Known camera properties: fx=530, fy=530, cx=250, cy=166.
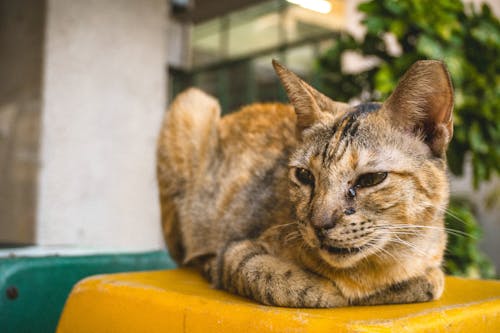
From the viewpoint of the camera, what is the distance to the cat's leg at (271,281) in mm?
1410

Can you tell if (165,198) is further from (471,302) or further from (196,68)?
(196,68)

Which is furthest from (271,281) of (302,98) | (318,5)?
(318,5)

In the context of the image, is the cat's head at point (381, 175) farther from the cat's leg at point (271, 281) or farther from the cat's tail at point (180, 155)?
the cat's tail at point (180, 155)

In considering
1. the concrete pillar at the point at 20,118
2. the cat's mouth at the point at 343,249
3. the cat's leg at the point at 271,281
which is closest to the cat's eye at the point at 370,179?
the cat's mouth at the point at 343,249

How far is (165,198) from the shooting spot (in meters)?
2.40

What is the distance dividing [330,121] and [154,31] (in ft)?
10.2

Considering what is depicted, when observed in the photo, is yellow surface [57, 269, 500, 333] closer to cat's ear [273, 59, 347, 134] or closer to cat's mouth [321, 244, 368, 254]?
cat's mouth [321, 244, 368, 254]

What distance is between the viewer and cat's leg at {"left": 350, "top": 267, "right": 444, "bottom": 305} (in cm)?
152

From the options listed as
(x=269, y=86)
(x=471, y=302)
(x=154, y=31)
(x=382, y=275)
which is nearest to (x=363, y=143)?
(x=382, y=275)

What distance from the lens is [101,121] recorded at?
157 inches

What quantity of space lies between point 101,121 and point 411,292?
3.00 meters

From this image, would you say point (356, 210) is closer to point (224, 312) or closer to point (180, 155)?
point (224, 312)

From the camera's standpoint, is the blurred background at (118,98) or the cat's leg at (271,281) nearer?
the cat's leg at (271,281)

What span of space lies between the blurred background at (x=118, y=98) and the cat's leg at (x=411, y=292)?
5.07 ft
